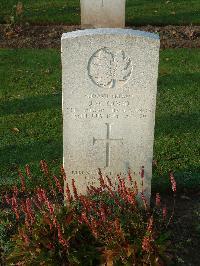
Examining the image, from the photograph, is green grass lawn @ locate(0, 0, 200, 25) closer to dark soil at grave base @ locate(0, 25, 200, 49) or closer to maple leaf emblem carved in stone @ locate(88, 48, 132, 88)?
dark soil at grave base @ locate(0, 25, 200, 49)

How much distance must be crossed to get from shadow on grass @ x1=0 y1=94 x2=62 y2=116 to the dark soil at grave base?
2518 millimetres

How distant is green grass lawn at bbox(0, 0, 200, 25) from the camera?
11.5 metres

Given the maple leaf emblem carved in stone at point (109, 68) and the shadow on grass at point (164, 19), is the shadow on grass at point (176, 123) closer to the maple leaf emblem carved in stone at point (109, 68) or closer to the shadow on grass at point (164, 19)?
the maple leaf emblem carved in stone at point (109, 68)

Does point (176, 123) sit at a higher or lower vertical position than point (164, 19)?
lower

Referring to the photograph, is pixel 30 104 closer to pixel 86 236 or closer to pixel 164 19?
pixel 86 236

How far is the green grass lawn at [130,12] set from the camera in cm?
1152

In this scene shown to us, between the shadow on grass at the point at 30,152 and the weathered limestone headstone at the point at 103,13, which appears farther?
the weathered limestone headstone at the point at 103,13

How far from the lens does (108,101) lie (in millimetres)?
4555

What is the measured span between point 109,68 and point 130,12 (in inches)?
312

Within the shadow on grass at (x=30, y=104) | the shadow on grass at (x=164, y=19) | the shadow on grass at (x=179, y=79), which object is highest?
the shadow on grass at (x=164, y=19)

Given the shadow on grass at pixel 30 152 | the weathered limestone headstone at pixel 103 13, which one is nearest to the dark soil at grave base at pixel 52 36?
the weathered limestone headstone at pixel 103 13

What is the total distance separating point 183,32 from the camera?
1084 centimetres

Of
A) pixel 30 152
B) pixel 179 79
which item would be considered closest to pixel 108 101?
pixel 30 152

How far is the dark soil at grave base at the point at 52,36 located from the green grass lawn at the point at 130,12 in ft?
1.27
